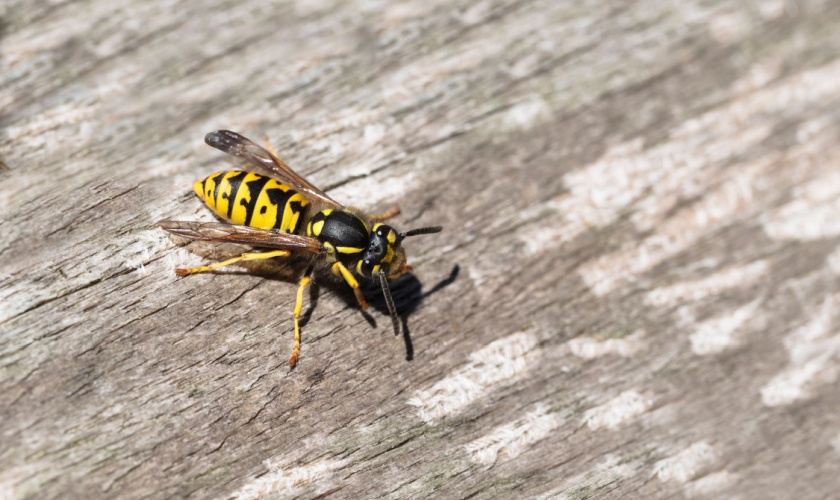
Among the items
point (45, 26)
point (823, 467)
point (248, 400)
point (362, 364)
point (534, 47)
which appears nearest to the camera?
point (248, 400)

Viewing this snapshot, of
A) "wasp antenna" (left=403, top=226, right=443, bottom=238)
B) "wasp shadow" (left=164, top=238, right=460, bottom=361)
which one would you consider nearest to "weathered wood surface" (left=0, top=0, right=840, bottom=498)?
"wasp shadow" (left=164, top=238, right=460, bottom=361)

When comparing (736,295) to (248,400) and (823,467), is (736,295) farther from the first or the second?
(248,400)

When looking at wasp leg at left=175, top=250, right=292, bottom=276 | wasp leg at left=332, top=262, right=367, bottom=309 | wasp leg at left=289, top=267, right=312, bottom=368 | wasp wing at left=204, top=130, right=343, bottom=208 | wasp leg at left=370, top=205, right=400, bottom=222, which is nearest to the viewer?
wasp leg at left=289, top=267, right=312, bottom=368

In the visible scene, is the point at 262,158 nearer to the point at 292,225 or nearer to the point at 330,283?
the point at 292,225

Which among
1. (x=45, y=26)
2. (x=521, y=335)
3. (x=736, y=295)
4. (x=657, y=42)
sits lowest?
(x=736, y=295)

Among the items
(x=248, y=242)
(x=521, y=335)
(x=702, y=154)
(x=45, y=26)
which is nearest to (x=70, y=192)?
(x=248, y=242)

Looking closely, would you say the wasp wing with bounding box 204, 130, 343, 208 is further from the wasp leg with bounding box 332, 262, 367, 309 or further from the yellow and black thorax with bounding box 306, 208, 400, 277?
the wasp leg with bounding box 332, 262, 367, 309
